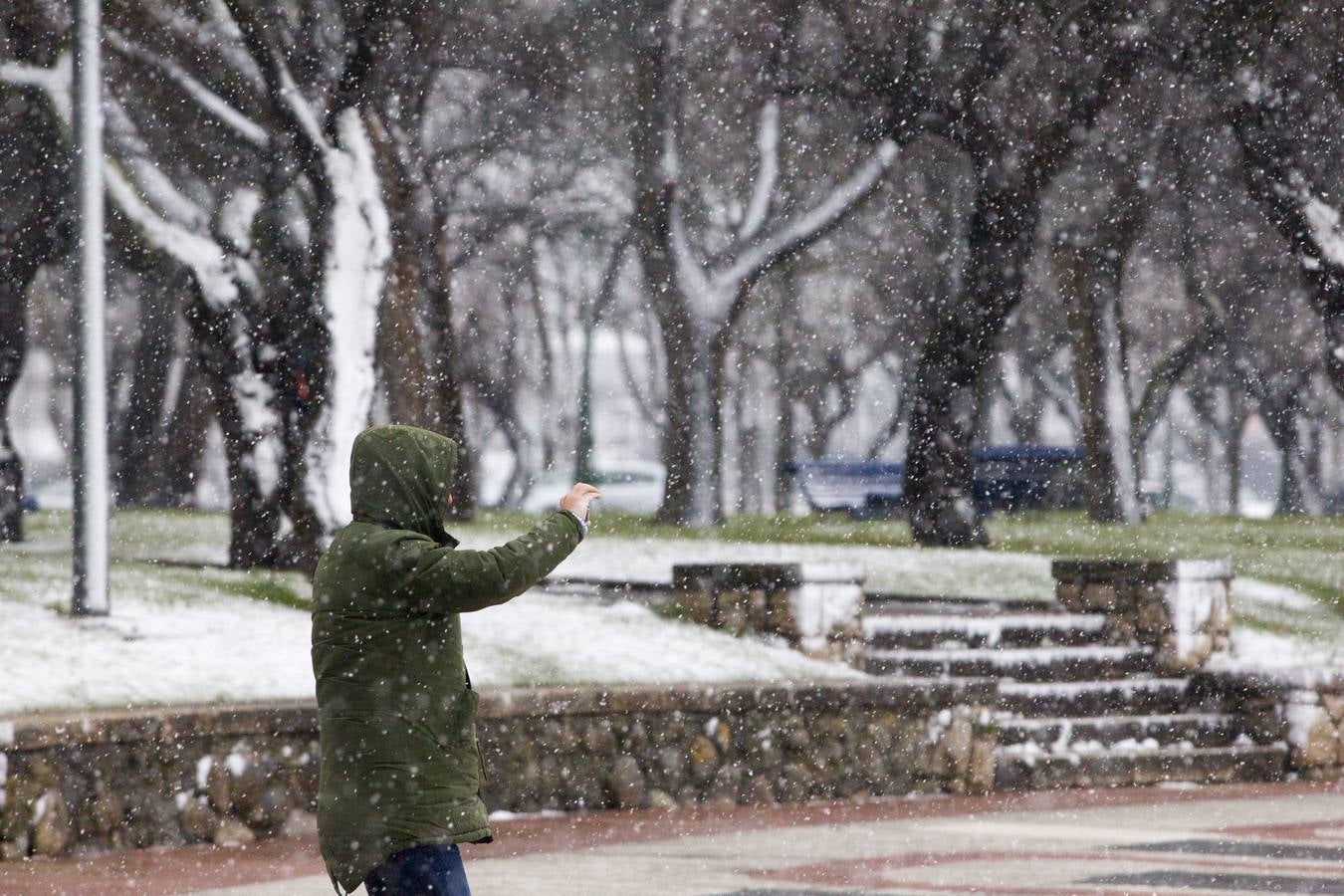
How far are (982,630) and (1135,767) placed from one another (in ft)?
5.38

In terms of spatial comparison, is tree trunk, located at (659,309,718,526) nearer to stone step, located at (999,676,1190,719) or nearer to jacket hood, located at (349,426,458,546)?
stone step, located at (999,676,1190,719)

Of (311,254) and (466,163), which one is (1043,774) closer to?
(311,254)

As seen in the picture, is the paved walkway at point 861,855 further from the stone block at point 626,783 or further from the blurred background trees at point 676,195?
the blurred background trees at point 676,195

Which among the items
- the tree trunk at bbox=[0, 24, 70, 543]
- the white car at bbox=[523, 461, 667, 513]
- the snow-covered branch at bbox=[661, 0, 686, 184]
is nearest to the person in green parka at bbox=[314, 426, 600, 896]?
the tree trunk at bbox=[0, 24, 70, 543]

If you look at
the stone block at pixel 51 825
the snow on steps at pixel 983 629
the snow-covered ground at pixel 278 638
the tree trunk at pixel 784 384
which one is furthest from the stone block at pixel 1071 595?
the tree trunk at pixel 784 384

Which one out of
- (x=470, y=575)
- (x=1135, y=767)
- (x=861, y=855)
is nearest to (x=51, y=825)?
(x=861, y=855)

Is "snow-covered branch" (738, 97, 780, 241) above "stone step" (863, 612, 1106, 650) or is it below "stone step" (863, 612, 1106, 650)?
above

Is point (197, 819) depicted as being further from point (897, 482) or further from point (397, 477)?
point (897, 482)

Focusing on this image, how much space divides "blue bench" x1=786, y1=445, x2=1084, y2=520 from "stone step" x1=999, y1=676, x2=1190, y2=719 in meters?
15.5

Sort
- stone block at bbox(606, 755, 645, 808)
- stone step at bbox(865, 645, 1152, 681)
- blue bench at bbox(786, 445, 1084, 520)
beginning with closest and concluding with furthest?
stone block at bbox(606, 755, 645, 808)
stone step at bbox(865, 645, 1152, 681)
blue bench at bbox(786, 445, 1084, 520)

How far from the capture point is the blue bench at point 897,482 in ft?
98.0

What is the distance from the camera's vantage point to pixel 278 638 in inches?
497

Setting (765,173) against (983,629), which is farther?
(765,173)

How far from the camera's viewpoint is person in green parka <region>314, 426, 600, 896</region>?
4645 mm
